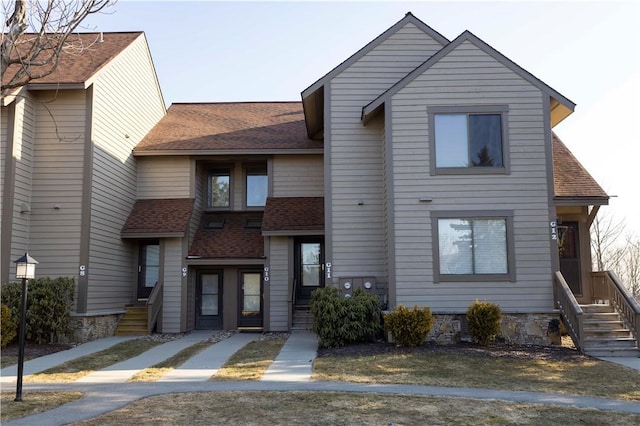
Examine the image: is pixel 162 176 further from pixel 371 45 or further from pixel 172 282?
pixel 371 45

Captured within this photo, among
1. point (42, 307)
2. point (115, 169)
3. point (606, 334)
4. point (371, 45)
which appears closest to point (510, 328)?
point (606, 334)

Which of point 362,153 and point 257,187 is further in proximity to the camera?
point 257,187

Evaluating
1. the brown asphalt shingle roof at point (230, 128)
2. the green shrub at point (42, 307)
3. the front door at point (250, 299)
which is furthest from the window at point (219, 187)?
the green shrub at point (42, 307)

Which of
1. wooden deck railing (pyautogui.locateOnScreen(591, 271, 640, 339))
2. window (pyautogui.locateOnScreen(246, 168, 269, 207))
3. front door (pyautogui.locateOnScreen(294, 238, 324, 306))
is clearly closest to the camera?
wooden deck railing (pyautogui.locateOnScreen(591, 271, 640, 339))

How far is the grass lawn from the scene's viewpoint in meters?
8.96

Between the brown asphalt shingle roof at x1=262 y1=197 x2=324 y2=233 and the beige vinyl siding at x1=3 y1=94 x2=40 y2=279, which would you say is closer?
the beige vinyl siding at x1=3 y1=94 x2=40 y2=279

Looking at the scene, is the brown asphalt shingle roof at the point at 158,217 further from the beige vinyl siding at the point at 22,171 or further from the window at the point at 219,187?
the beige vinyl siding at the point at 22,171

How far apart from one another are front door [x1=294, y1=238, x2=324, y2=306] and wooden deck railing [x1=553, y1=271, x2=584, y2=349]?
7.45 meters

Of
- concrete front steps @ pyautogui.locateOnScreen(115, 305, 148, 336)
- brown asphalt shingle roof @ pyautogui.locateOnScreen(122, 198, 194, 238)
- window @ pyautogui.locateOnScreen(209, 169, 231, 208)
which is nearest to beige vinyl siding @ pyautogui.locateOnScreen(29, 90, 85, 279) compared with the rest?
brown asphalt shingle roof @ pyautogui.locateOnScreen(122, 198, 194, 238)

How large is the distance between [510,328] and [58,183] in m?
12.0

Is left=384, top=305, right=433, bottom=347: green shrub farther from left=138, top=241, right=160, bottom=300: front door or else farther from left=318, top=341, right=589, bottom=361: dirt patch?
left=138, top=241, right=160, bottom=300: front door

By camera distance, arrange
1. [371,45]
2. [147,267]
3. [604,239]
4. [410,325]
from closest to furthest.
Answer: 1. [410,325]
2. [371,45]
3. [147,267]
4. [604,239]

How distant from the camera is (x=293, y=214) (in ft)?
59.4

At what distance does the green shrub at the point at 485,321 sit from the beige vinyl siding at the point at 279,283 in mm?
6778
